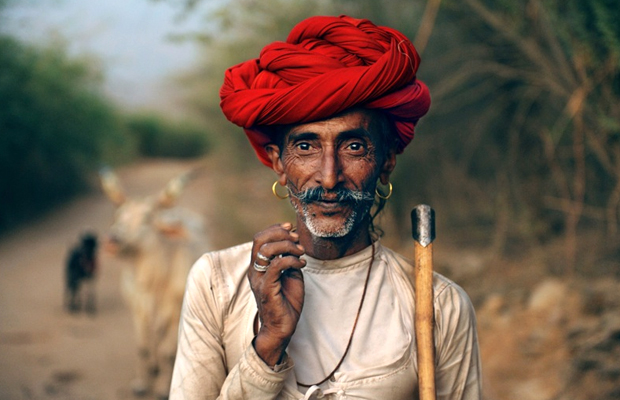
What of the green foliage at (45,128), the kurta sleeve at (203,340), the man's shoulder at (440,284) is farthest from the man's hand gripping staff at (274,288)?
the green foliage at (45,128)

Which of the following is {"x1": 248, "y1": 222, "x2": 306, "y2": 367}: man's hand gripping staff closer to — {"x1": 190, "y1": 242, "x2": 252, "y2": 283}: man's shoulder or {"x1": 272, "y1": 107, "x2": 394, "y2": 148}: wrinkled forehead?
{"x1": 190, "y1": 242, "x2": 252, "y2": 283}: man's shoulder

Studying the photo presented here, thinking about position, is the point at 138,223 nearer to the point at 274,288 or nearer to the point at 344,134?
the point at 344,134

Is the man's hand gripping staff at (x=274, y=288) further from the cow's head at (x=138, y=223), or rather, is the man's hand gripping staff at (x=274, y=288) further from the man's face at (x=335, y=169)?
the cow's head at (x=138, y=223)

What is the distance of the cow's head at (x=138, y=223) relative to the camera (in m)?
7.08

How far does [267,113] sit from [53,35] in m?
17.7

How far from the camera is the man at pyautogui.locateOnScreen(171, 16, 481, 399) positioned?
207cm

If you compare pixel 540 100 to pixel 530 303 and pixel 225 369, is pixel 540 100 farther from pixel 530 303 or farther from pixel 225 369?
pixel 225 369

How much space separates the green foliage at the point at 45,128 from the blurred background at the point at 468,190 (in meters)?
0.06

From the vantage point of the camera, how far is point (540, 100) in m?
7.45

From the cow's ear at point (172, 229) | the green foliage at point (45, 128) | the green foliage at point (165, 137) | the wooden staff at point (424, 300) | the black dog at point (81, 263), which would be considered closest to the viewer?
the wooden staff at point (424, 300)

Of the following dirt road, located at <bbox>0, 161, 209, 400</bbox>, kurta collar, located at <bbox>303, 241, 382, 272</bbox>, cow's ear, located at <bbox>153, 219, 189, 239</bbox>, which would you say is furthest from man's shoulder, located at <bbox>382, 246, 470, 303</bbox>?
dirt road, located at <bbox>0, 161, 209, 400</bbox>

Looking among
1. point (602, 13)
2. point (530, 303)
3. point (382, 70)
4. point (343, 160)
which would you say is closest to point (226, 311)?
point (343, 160)

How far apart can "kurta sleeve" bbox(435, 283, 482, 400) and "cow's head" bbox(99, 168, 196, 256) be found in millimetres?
5198

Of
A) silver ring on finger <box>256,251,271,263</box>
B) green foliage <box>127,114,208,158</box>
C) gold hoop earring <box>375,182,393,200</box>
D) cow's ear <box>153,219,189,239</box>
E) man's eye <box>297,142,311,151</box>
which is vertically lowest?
silver ring on finger <box>256,251,271,263</box>
